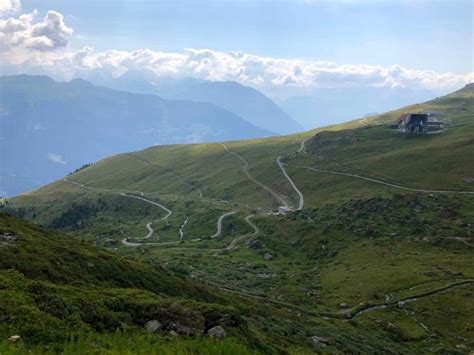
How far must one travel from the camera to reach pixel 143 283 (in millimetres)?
37656

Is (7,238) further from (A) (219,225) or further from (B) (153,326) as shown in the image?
(A) (219,225)

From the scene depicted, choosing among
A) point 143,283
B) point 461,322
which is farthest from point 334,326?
point 143,283

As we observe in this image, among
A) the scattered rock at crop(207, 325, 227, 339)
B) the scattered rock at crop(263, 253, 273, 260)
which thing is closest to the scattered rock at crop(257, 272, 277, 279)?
the scattered rock at crop(263, 253, 273, 260)

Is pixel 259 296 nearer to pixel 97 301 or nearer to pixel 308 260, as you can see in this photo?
pixel 308 260

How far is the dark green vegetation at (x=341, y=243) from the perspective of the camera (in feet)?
192

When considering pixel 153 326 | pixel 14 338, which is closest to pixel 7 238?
pixel 153 326

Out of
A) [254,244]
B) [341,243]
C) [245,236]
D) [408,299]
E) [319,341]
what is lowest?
[254,244]

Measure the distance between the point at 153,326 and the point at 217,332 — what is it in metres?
3.34

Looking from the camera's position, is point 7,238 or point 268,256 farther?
point 268,256

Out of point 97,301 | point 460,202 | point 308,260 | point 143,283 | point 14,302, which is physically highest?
point 14,302

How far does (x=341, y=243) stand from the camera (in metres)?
107

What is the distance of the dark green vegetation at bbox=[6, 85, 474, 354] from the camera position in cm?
5844

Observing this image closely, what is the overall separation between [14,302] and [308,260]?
88166mm

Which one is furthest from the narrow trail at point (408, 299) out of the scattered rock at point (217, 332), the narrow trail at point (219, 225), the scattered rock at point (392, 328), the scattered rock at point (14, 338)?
the narrow trail at point (219, 225)
